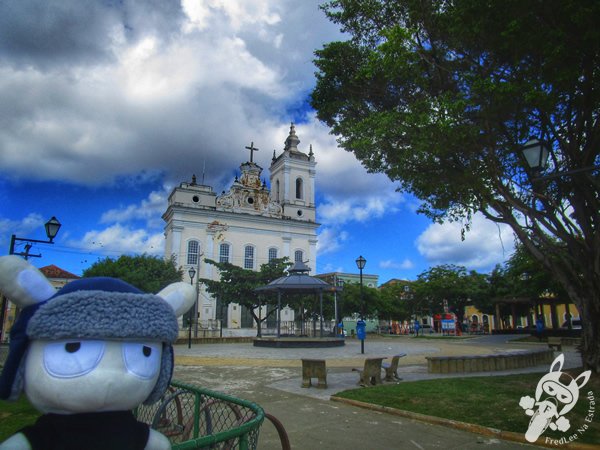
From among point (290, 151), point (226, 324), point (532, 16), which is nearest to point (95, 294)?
point (532, 16)

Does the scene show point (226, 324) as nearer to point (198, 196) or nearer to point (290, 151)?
point (198, 196)

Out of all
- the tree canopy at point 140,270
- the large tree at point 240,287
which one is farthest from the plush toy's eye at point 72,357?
A: the tree canopy at point 140,270

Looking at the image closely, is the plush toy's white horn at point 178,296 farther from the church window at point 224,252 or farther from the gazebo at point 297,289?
the church window at point 224,252

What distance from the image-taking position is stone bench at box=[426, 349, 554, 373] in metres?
12.2

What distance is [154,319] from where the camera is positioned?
252 centimetres

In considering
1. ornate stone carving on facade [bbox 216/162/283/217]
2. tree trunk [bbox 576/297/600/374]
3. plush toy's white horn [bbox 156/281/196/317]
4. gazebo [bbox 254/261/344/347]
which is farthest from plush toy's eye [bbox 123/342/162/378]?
ornate stone carving on facade [bbox 216/162/283/217]

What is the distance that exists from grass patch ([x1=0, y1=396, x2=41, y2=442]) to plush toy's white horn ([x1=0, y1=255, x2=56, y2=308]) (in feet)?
15.1

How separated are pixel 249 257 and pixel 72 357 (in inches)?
1817

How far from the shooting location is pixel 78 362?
2.23 metres

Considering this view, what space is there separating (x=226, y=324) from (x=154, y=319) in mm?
43295

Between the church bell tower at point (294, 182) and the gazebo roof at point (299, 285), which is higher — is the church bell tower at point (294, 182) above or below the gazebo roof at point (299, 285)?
above

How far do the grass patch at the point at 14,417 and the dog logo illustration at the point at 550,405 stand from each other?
273 inches

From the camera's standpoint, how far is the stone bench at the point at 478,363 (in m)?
12.2

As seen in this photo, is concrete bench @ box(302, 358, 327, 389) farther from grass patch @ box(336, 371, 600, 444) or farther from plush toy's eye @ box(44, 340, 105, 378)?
plush toy's eye @ box(44, 340, 105, 378)
